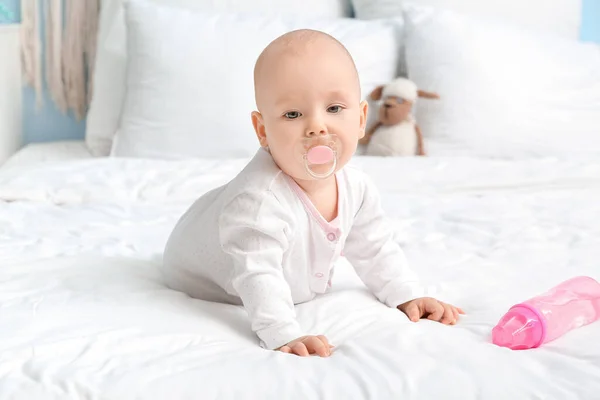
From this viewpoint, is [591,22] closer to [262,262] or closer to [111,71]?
[111,71]

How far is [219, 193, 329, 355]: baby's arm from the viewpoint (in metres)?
0.95

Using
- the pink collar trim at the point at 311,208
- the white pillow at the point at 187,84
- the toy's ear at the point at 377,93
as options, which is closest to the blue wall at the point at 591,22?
the toy's ear at the point at 377,93

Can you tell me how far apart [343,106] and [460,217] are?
62cm

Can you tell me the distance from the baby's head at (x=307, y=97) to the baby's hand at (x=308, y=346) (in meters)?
0.19

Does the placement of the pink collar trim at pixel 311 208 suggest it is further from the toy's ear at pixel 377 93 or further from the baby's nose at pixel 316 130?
the toy's ear at pixel 377 93

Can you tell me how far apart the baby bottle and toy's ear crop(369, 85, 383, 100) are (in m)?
1.21

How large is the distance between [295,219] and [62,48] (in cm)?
168

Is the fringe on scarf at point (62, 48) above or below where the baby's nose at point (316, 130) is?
below

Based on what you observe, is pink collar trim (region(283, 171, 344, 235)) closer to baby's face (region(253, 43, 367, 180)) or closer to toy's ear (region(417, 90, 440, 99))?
baby's face (region(253, 43, 367, 180))

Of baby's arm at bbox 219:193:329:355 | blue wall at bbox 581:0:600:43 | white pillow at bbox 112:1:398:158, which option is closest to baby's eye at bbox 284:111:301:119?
baby's arm at bbox 219:193:329:355

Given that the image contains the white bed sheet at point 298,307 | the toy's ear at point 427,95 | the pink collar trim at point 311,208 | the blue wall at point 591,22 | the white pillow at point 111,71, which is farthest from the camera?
the blue wall at point 591,22

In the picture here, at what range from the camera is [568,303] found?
99cm

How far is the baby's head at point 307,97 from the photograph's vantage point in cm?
95

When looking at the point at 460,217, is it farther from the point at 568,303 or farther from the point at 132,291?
the point at 132,291
